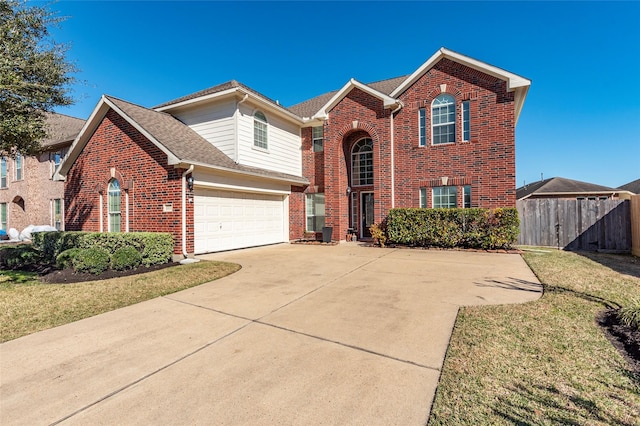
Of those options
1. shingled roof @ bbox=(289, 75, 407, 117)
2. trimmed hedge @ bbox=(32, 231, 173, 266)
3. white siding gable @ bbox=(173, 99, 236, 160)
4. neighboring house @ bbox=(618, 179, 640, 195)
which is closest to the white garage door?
trimmed hedge @ bbox=(32, 231, 173, 266)

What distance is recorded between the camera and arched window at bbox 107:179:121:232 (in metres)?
11.1

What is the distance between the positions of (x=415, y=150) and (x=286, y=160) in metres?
6.10

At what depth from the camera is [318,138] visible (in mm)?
15906

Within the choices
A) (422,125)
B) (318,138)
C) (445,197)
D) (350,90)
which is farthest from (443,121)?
(318,138)

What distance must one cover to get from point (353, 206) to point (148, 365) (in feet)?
42.8

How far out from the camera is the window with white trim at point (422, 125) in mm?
13195

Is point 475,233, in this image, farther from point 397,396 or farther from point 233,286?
point 397,396

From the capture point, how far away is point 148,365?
3.25 m

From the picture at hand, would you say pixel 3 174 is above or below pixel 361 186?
above

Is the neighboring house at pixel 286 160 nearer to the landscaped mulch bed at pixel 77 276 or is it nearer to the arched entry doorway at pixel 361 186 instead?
the arched entry doorway at pixel 361 186

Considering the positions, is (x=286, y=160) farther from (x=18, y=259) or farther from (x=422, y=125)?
(x=18, y=259)

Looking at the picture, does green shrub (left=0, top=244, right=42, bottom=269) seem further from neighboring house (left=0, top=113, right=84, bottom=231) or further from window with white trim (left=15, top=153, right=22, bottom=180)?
window with white trim (left=15, top=153, right=22, bottom=180)

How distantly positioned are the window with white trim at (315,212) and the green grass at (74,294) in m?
7.47

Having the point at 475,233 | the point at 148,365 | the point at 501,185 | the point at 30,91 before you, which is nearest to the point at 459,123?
the point at 501,185
